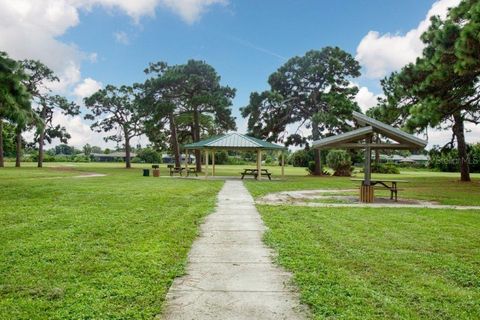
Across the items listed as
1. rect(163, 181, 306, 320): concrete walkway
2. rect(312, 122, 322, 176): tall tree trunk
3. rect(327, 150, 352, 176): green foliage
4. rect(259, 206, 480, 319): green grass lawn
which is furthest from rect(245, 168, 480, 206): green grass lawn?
rect(327, 150, 352, 176): green foliage

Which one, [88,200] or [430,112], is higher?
[430,112]

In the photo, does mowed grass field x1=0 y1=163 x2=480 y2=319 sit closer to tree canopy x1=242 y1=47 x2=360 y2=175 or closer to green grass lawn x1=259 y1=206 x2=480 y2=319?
green grass lawn x1=259 y1=206 x2=480 y2=319

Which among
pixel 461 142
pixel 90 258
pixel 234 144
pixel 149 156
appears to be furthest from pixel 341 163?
pixel 149 156

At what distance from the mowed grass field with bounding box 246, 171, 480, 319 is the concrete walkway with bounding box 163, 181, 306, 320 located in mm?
222

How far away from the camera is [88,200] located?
11.5 m

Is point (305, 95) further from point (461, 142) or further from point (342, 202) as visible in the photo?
point (342, 202)

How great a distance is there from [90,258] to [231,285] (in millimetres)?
2108

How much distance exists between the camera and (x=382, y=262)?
5090 millimetres

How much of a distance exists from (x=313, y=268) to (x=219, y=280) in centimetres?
121

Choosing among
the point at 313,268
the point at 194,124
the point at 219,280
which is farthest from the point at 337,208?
the point at 194,124

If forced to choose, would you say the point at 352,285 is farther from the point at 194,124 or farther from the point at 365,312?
the point at 194,124

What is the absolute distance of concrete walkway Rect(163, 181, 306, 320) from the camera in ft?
11.1

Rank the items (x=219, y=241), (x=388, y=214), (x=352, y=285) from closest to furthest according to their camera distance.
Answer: (x=352, y=285), (x=219, y=241), (x=388, y=214)

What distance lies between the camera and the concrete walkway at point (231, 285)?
3.38 meters
